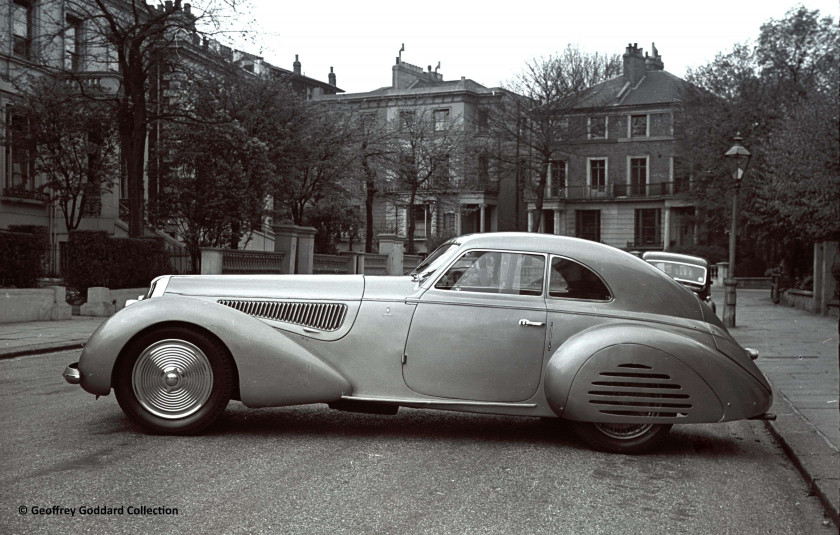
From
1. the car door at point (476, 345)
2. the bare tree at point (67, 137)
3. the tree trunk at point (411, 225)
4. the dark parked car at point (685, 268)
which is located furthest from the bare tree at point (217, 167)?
the car door at point (476, 345)

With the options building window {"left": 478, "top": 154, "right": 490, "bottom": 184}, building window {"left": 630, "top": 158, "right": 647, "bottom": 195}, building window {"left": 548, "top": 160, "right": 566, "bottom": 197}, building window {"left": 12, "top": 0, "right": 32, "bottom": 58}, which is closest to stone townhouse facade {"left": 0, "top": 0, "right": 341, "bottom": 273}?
building window {"left": 12, "top": 0, "right": 32, "bottom": 58}

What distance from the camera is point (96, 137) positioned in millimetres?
28781

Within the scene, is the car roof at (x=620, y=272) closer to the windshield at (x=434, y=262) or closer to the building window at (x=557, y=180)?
the windshield at (x=434, y=262)

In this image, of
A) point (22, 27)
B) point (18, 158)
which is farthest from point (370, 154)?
point (18, 158)

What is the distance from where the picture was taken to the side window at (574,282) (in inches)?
268

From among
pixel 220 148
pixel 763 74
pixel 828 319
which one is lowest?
pixel 828 319

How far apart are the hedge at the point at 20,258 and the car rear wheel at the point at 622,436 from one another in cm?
1567

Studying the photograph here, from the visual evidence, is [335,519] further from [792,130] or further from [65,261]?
[792,130]

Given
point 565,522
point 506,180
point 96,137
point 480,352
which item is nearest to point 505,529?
point 565,522

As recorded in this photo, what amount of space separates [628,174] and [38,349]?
63229mm

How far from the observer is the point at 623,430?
6695 mm

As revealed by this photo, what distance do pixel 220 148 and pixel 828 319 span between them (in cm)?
1852

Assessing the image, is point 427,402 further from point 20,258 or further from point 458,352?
point 20,258

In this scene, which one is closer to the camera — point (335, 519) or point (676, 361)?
point (335, 519)
